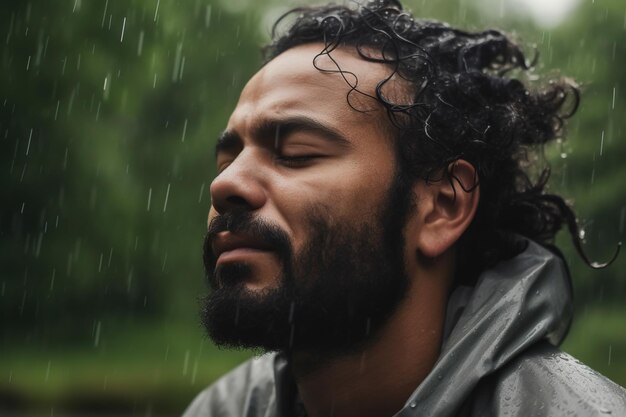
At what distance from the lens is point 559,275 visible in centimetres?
312

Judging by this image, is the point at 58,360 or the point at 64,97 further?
the point at 58,360

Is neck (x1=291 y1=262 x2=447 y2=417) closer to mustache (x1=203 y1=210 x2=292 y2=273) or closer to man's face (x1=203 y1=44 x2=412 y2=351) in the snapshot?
man's face (x1=203 y1=44 x2=412 y2=351)

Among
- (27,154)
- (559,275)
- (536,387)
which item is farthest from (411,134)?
(27,154)

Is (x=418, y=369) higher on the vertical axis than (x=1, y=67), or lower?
higher

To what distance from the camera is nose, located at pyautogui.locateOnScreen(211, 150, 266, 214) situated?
297cm

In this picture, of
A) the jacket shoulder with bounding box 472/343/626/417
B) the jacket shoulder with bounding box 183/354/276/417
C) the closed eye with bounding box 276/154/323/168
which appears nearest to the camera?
the jacket shoulder with bounding box 472/343/626/417

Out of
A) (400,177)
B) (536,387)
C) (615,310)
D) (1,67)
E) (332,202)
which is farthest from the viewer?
(615,310)

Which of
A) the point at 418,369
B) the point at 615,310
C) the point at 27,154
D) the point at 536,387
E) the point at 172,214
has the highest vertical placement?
the point at 536,387

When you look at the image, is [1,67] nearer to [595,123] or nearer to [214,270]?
[214,270]

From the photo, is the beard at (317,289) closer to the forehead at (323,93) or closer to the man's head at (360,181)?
the man's head at (360,181)

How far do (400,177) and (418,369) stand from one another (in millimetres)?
725

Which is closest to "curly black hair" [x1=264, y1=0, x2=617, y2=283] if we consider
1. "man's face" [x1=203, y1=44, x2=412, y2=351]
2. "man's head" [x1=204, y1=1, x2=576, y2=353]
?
"man's head" [x1=204, y1=1, x2=576, y2=353]

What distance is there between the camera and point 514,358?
2799mm

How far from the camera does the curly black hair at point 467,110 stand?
3332mm
